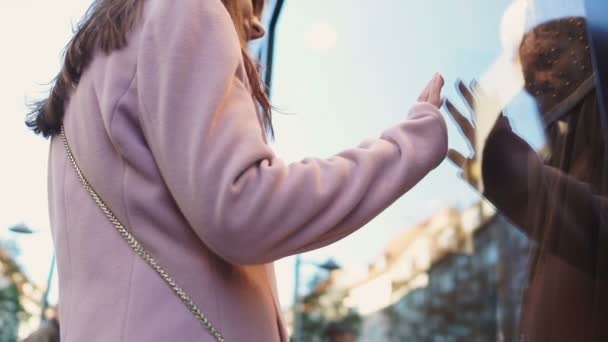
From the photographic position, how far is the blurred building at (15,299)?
3.93m

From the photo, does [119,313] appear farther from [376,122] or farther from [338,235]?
[376,122]

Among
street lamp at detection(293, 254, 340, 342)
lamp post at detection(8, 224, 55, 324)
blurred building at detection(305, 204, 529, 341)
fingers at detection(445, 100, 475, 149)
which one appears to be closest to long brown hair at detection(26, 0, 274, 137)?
fingers at detection(445, 100, 475, 149)

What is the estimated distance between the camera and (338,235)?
0.59 metres

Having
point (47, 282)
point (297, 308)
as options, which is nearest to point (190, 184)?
point (297, 308)

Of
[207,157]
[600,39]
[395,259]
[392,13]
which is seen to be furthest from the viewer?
[395,259]

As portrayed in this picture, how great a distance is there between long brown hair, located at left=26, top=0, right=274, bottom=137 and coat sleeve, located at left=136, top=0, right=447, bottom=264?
4 centimetres

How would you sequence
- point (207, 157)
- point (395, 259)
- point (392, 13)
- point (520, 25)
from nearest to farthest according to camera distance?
point (207, 157) < point (520, 25) < point (392, 13) < point (395, 259)

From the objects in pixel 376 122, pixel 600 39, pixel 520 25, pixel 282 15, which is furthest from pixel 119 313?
pixel 282 15

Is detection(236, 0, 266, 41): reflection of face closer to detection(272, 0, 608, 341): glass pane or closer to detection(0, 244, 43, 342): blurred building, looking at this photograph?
detection(272, 0, 608, 341): glass pane

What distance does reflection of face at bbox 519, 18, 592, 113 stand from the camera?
77 centimetres

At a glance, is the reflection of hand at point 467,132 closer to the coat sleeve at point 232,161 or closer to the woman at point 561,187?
the woman at point 561,187

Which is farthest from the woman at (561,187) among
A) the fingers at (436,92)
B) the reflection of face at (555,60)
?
the fingers at (436,92)

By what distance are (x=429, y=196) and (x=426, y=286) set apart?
0.77 m

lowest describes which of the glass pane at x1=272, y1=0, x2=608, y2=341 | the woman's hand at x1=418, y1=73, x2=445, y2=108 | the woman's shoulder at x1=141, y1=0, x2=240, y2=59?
the glass pane at x1=272, y1=0, x2=608, y2=341
